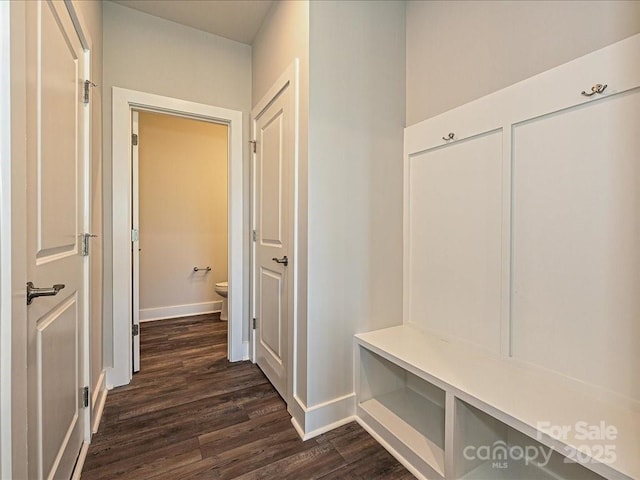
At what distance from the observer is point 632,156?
3.51 ft

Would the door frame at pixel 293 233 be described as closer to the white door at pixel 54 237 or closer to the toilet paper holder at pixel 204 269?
the white door at pixel 54 237

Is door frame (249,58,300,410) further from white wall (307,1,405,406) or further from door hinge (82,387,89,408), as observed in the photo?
door hinge (82,387,89,408)

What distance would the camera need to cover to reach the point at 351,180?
176cm

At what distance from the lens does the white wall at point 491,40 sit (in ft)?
3.80

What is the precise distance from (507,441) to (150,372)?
2339 mm

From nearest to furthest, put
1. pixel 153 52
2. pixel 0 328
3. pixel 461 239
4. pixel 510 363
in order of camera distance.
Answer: pixel 0 328 → pixel 510 363 → pixel 461 239 → pixel 153 52

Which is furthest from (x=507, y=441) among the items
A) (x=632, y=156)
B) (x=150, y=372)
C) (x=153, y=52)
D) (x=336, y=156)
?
(x=153, y=52)

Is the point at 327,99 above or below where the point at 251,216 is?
above

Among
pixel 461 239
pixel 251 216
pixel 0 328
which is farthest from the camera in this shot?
pixel 251 216

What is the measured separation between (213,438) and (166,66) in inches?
99.2

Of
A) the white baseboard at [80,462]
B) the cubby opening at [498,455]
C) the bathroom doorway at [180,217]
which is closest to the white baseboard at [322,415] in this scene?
the cubby opening at [498,455]

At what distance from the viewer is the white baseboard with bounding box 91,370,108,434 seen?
1.62m

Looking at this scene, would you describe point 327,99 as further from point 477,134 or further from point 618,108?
point 618,108

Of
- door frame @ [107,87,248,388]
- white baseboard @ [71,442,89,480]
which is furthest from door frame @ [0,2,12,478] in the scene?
door frame @ [107,87,248,388]
